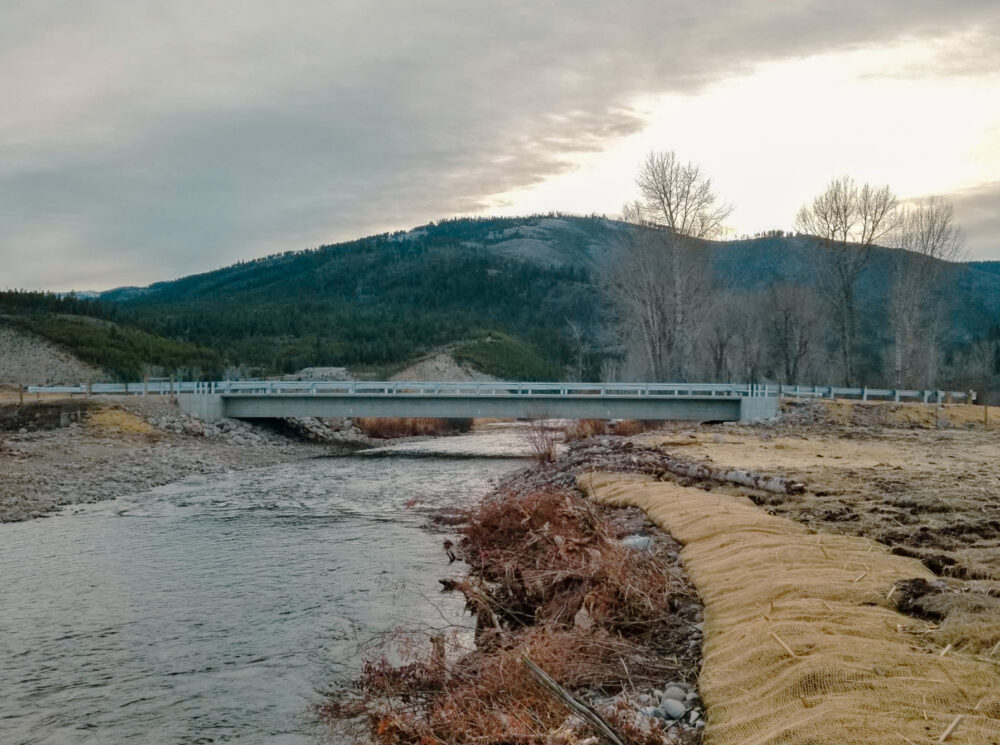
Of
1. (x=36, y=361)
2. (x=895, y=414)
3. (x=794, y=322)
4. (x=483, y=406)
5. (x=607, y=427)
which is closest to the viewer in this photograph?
(x=895, y=414)

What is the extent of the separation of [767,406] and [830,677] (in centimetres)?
3378

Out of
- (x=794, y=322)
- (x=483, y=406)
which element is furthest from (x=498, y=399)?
(x=794, y=322)

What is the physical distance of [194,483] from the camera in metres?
26.7

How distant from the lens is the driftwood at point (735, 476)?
14109 millimetres

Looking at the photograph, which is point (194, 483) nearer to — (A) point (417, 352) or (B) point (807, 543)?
(B) point (807, 543)

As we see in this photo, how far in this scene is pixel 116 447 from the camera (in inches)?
1256

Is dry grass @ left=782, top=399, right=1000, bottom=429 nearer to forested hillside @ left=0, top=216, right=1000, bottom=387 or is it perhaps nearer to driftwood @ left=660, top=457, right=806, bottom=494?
forested hillside @ left=0, top=216, right=1000, bottom=387

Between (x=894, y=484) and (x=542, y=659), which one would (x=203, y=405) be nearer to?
(x=894, y=484)

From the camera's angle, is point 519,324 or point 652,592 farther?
point 519,324

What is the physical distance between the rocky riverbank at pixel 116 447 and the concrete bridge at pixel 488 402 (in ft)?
5.23

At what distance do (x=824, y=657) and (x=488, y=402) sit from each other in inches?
1384

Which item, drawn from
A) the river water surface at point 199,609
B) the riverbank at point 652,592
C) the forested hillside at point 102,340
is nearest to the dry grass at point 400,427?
the river water surface at point 199,609

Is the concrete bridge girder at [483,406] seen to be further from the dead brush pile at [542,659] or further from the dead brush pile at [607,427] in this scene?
the dead brush pile at [542,659]

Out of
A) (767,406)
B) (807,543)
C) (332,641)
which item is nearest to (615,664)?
(807,543)
